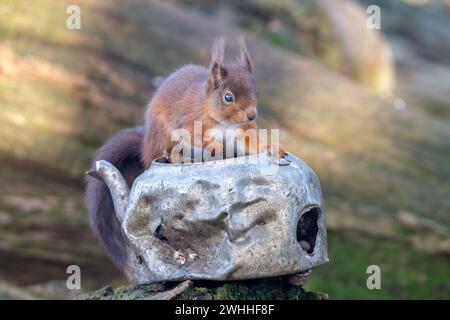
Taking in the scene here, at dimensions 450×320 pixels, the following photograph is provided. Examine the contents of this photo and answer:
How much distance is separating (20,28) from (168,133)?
2.87 metres

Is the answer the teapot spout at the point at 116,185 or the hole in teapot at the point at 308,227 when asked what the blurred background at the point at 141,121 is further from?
the hole in teapot at the point at 308,227

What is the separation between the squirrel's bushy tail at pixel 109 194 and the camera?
3.08 meters

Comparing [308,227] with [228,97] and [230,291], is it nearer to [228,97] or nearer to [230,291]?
[230,291]

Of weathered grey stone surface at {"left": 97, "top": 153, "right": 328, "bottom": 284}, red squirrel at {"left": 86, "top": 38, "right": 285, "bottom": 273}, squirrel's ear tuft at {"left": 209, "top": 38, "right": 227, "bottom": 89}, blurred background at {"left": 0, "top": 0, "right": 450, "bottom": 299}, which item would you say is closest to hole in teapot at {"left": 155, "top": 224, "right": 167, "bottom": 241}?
weathered grey stone surface at {"left": 97, "top": 153, "right": 328, "bottom": 284}

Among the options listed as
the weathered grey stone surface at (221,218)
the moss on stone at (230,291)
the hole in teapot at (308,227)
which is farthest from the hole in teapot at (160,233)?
the hole in teapot at (308,227)

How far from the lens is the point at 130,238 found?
2627 mm

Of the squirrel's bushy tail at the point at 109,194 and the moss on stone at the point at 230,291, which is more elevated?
the squirrel's bushy tail at the point at 109,194

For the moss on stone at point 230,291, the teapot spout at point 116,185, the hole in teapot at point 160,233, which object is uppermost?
the teapot spout at point 116,185

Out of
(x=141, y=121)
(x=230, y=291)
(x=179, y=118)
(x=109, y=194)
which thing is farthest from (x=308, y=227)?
(x=141, y=121)

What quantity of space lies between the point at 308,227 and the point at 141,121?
2.74m

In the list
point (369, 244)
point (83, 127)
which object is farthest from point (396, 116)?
point (83, 127)

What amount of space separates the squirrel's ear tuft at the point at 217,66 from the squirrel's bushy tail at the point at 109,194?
0.42 m

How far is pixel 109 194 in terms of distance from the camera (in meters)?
3.07
